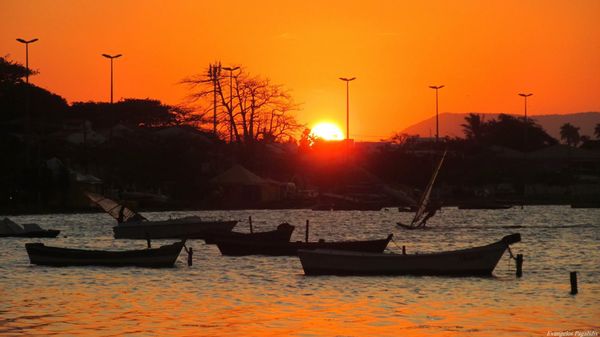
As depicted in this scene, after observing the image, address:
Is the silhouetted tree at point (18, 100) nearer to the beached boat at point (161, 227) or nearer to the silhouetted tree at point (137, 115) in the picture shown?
the silhouetted tree at point (137, 115)

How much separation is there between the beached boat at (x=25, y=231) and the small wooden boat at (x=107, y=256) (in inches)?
804

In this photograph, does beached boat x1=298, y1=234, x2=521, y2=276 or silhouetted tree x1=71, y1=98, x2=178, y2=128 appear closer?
beached boat x1=298, y1=234, x2=521, y2=276

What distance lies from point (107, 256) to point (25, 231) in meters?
24.3

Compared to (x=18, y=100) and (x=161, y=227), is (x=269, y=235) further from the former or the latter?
(x=18, y=100)

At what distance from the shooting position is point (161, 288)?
47.8 metres

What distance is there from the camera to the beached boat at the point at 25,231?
250 ft

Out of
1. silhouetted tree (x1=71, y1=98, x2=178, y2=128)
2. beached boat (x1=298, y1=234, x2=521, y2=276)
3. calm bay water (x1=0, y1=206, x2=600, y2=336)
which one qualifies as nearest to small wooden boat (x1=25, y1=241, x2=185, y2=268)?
calm bay water (x1=0, y1=206, x2=600, y2=336)

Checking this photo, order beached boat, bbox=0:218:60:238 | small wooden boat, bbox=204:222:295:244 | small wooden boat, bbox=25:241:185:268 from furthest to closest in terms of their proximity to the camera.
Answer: beached boat, bbox=0:218:60:238 < small wooden boat, bbox=204:222:295:244 < small wooden boat, bbox=25:241:185:268

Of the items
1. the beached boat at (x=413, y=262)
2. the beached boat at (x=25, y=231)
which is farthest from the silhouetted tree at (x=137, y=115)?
the beached boat at (x=413, y=262)

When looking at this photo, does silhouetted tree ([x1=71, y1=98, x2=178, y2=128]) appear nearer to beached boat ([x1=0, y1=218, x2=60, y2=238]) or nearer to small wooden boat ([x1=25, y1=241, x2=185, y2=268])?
beached boat ([x1=0, y1=218, x2=60, y2=238])

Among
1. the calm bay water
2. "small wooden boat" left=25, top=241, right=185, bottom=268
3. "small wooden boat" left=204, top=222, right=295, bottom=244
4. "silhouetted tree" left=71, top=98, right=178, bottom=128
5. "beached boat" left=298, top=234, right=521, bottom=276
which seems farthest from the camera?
"silhouetted tree" left=71, top=98, right=178, bottom=128

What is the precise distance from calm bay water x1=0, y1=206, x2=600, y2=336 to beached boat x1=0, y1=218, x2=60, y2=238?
7.52 meters

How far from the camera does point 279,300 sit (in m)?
43.5

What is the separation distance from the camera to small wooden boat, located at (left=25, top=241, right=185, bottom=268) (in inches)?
2156
